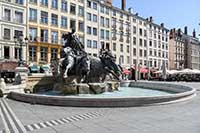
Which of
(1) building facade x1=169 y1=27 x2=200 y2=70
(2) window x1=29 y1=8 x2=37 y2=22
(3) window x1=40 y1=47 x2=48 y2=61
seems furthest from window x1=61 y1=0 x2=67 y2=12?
(1) building facade x1=169 y1=27 x2=200 y2=70

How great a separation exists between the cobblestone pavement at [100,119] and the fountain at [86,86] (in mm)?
468

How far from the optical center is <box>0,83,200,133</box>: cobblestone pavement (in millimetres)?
8836

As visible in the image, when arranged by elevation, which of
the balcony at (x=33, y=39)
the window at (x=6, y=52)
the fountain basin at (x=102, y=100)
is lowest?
the fountain basin at (x=102, y=100)

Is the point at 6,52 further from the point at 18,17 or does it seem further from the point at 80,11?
the point at 80,11

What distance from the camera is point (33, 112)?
38.8ft

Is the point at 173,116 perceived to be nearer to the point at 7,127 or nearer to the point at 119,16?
the point at 7,127

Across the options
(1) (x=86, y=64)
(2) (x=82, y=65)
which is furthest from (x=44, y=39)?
(1) (x=86, y=64)

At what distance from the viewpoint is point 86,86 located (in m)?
17.1

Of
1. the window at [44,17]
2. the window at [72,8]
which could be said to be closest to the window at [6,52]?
the window at [44,17]

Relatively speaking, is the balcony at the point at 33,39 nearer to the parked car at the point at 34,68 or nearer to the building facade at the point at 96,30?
the building facade at the point at 96,30

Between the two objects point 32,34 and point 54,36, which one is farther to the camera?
point 54,36

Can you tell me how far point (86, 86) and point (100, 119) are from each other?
22.4 feet

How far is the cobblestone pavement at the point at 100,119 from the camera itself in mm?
8836

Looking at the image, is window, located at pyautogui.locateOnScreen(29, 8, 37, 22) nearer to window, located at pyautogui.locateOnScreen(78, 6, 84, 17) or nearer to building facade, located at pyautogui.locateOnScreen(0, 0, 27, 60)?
building facade, located at pyautogui.locateOnScreen(0, 0, 27, 60)
